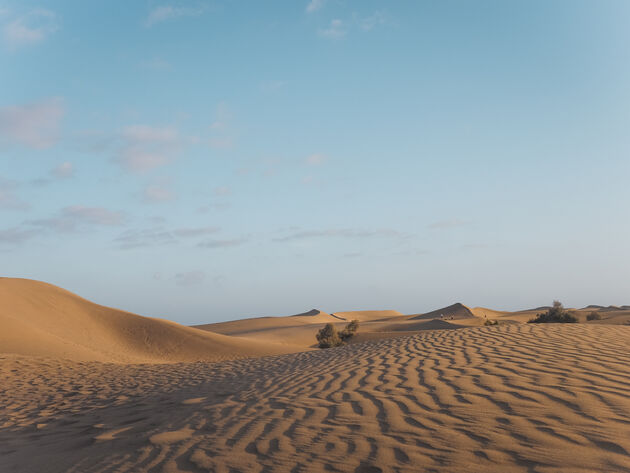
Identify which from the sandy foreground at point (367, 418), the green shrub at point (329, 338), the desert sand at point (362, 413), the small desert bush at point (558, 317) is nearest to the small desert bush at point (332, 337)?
the green shrub at point (329, 338)

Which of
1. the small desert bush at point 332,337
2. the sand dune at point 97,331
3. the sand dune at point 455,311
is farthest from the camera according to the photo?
the sand dune at point 455,311

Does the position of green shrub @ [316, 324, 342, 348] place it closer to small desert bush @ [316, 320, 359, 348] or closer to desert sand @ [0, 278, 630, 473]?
small desert bush @ [316, 320, 359, 348]

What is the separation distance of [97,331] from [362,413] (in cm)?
2348

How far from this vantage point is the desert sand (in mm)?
3631

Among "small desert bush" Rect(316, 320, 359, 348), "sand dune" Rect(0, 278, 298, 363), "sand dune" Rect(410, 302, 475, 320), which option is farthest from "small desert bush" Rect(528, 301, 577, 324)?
"sand dune" Rect(410, 302, 475, 320)

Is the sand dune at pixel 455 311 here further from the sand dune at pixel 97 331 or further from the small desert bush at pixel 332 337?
the sand dune at pixel 97 331

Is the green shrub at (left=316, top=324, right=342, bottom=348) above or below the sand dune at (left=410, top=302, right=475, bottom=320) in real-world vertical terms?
below

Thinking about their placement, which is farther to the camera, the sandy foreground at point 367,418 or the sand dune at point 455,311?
the sand dune at point 455,311

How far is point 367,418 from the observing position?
15.0ft

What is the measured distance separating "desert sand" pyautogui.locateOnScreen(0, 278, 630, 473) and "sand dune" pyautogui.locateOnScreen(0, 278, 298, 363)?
10667mm

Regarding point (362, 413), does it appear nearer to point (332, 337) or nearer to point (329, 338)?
point (329, 338)

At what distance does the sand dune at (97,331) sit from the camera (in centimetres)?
1975

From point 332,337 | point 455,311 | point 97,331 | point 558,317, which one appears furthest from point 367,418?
point 455,311

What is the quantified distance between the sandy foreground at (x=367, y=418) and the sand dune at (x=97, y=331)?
1236cm
